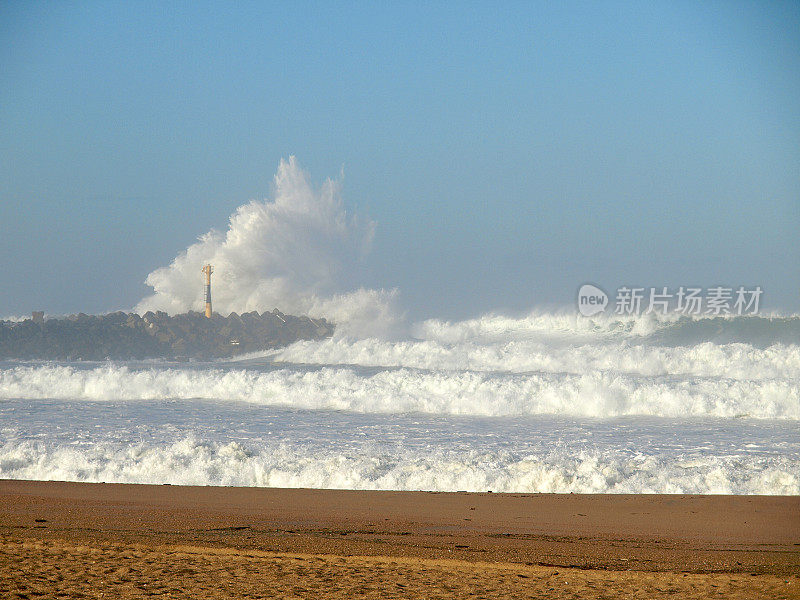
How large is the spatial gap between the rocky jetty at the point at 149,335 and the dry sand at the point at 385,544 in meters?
25.3

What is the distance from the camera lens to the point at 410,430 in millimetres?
9289

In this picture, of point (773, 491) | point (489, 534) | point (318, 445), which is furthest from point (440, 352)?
point (489, 534)

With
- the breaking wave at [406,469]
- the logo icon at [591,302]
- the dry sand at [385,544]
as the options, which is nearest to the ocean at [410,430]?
the breaking wave at [406,469]

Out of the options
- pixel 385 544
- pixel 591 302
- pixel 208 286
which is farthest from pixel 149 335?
pixel 385 544

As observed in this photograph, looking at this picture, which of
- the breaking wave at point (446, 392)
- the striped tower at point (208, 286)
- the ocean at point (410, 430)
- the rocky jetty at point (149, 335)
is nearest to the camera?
the ocean at point (410, 430)

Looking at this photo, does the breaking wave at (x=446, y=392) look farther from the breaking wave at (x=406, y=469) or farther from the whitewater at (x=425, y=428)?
the breaking wave at (x=406, y=469)

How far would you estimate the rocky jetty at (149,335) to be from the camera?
96.5 ft

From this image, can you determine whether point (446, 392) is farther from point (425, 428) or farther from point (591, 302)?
point (591, 302)

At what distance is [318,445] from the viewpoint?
8078 mm

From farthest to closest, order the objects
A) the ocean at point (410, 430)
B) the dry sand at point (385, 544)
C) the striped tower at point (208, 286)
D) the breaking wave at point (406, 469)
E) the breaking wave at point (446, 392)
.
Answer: the striped tower at point (208, 286), the breaking wave at point (446, 392), the ocean at point (410, 430), the breaking wave at point (406, 469), the dry sand at point (385, 544)

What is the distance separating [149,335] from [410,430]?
2447 cm

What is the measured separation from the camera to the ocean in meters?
6.48

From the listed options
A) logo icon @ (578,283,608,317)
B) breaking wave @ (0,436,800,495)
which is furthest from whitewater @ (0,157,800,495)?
logo icon @ (578,283,608,317)

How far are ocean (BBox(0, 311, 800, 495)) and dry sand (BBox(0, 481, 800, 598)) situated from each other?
2.15 ft
